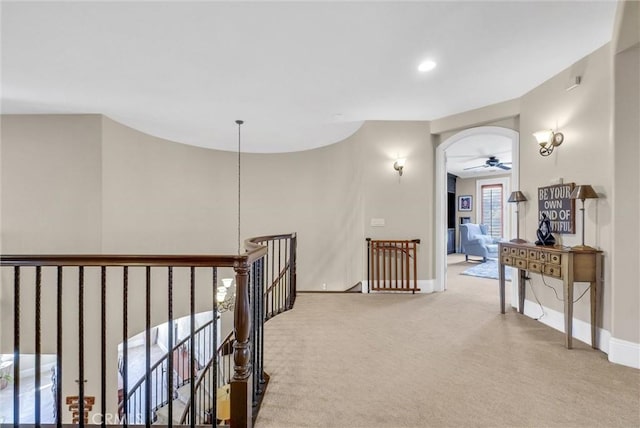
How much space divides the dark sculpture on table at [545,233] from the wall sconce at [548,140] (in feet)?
2.34

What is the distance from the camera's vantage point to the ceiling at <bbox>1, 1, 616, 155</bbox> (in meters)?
2.12

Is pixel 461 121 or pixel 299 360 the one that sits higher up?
pixel 461 121

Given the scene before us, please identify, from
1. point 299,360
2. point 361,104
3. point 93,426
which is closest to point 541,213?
point 361,104

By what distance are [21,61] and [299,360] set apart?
3.76 meters

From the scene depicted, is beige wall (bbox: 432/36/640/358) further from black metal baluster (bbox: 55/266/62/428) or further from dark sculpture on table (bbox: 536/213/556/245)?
black metal baluster (bbox: 55/266/62/428)

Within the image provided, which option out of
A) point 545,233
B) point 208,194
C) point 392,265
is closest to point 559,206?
point 545,233

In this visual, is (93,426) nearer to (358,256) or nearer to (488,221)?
(358,256)

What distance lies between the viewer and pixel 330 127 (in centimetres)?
481

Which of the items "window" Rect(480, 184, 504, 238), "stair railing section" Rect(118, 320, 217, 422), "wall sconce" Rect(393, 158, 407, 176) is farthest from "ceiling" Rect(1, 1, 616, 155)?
"window" Rect(480, 184, 504, 238)

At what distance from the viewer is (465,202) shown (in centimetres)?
951

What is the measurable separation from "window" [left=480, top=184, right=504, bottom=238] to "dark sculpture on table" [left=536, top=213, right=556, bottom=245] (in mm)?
6325

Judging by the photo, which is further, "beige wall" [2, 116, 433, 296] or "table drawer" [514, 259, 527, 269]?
"beige wall" [2, 116, 433, 296]

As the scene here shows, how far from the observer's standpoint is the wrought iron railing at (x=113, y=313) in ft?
5.09

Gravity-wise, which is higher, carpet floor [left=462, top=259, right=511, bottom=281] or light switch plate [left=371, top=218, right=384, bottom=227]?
light switch plate [left=371, top=218, right=384, bottom=227]
